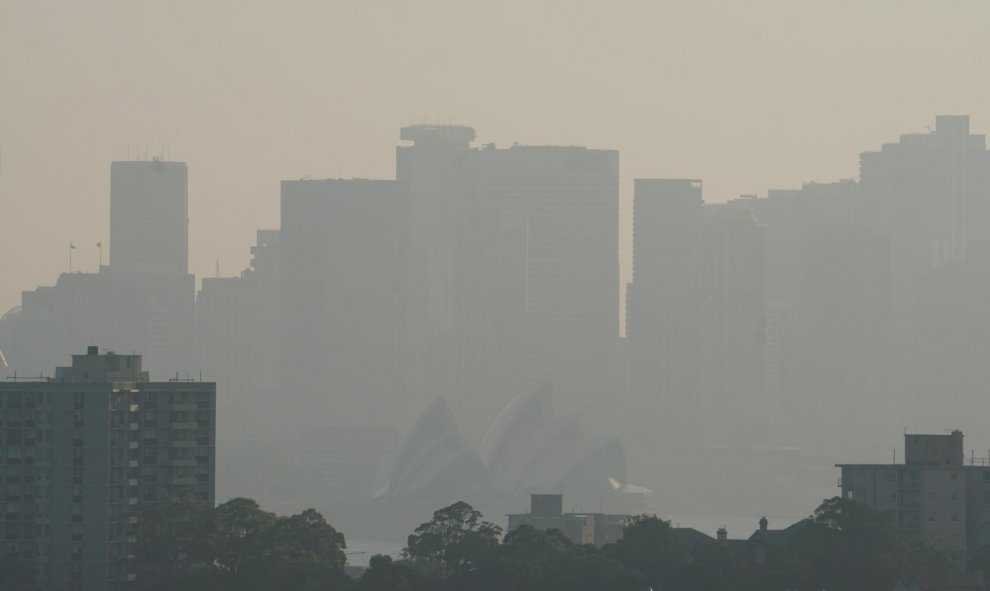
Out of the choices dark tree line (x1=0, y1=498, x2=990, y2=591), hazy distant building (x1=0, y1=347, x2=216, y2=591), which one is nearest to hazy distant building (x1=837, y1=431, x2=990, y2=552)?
dark tree line (x1=0, y1=498, x2=990, y2=591)

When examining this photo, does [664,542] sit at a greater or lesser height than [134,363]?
lesser

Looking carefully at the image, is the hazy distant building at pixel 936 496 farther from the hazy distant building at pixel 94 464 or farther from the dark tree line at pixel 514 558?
the hazy distant building at pixel 94 464

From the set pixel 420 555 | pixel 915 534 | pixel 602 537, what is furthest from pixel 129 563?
pixel 602 537

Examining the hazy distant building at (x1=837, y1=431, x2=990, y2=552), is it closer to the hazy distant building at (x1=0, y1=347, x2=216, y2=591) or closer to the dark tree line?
the dark tree line

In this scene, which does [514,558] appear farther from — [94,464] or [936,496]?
[936,496]

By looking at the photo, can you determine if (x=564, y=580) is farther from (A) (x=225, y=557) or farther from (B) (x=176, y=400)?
(B) (x=176, y=400)

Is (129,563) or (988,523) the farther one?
(988,523)
